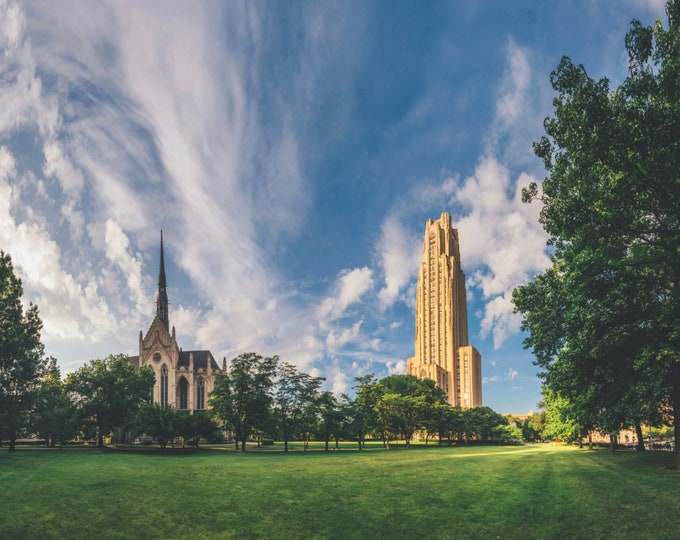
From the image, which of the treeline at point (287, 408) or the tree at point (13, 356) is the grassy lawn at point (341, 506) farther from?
the treeline at point (287, 408)

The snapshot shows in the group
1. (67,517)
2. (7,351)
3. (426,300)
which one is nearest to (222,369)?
(7,351)

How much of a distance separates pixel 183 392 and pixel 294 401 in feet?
228

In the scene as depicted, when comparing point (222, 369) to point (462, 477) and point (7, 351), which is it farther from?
point (462, 477)

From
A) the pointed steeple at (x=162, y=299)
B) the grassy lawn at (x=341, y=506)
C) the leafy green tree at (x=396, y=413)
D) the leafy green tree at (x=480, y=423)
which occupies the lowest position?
the leafy green tree at (x=480, y=423)

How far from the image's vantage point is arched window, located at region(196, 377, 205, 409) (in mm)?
112062

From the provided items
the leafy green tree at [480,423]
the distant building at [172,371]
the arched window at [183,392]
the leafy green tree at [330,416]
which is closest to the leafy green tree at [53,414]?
the leafy green tree at [330,416]

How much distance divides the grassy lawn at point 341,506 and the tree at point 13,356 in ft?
59.3

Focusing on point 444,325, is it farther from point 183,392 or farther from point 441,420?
point 441,420

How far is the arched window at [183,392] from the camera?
111750 millimetres

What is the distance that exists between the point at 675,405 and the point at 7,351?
45.9 meters

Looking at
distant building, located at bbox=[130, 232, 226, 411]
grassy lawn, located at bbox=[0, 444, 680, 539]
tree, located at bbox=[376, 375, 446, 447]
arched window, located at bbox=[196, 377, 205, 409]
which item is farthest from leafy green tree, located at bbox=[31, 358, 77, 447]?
arched window, located at bbox=[196, 377, 205, 409]

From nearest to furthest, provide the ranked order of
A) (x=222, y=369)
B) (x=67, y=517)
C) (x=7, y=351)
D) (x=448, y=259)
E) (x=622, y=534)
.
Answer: (x=622, y=534)
(x=67, y=517)
(x=7, y=351)
(x=222, y=369)
(x=448, y=259)

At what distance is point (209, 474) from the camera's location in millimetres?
23125

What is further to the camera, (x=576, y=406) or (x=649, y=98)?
(x=576, y=406)
